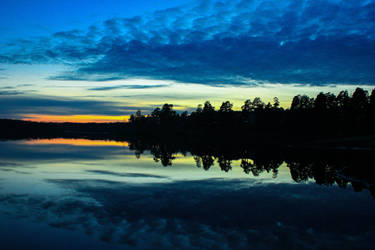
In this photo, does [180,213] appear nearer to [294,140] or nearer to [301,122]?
[294,140]

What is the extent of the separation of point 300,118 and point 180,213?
3573 inches

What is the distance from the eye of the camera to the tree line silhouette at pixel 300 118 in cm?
9650

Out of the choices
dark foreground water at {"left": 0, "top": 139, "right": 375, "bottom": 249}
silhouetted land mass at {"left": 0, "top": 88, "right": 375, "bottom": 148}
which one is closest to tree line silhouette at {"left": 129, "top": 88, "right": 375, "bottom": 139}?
silhouetted land mass at {"left": 0, "top": 88, "right": 375, "bottom": 148}

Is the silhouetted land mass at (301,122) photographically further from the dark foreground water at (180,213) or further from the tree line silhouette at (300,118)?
the dark foreground water at (180,213)

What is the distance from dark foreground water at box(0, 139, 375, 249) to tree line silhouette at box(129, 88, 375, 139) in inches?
3054

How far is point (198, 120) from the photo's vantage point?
144625 mm

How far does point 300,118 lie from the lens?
97.9 m

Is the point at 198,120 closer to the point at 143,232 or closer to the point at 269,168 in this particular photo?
the point at 269,168

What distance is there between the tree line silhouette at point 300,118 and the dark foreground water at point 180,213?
254 feet

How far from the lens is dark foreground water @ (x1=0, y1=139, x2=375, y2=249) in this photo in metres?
11.6

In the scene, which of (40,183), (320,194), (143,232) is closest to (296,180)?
(320,194)

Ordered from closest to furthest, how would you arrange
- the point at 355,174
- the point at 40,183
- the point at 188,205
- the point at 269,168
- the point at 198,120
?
the point at 188,205 → the point at 40,183 → the point at 355,174 → the point at 269,168 → the point at 198,120

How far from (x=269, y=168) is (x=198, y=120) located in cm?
11214

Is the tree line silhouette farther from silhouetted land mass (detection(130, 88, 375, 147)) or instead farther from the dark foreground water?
the dark foreground water
